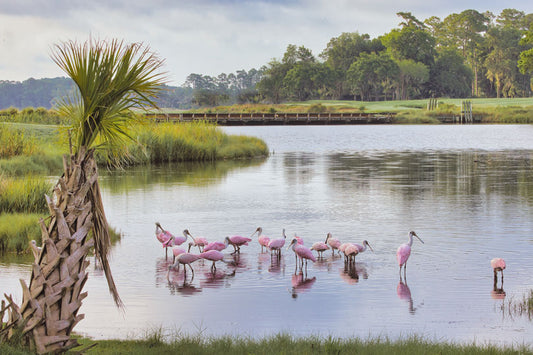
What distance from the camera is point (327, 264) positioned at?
37.9ft

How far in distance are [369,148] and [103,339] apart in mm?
41841

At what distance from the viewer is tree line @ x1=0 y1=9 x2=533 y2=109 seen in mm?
144375

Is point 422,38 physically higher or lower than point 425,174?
higher

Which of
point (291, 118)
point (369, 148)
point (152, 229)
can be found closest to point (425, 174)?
point (152, 229)

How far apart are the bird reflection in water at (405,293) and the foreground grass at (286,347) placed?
5.83 feet

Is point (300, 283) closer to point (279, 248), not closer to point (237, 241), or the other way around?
point (279, 248)

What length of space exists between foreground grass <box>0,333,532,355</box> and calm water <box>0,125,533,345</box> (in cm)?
69

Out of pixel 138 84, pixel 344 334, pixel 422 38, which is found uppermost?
pixel 422 38

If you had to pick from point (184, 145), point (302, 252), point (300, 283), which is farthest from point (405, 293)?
point (184, 145)

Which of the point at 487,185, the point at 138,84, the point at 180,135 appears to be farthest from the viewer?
the point at 180,135

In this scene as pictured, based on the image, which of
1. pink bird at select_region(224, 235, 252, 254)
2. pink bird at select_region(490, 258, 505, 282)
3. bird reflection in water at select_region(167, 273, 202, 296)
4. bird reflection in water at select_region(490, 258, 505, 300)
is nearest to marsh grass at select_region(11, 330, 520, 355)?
bird reflection in water at select_region(490, 258, 505, 300)

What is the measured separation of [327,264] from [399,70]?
134236 millimetres

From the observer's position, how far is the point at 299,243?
12.0 m

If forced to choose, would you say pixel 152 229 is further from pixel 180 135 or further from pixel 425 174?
pixel 180 135
